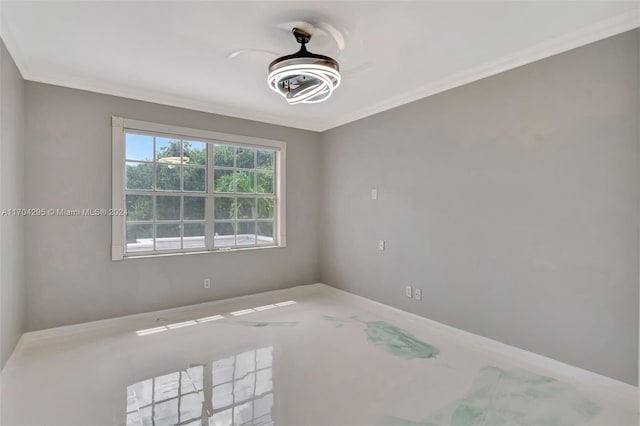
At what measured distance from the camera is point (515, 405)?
220cm

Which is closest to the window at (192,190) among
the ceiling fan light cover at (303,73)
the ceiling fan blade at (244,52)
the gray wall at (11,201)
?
the gray wall at (11,201)

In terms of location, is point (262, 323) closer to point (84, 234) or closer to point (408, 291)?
point (408, 291)

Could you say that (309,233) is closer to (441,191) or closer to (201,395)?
(441,191)

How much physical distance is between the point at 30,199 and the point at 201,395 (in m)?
2.60

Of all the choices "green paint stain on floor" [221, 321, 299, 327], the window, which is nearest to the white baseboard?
"green paint stain on floor" [221, 321, 299, 327]

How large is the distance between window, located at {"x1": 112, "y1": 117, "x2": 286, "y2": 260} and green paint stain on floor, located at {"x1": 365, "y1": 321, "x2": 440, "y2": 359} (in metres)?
1.94

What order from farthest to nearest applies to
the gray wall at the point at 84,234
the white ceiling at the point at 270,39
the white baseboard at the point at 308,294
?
the gray wall at the point at 84,234 < the white baseboard at the point at 308,294 < the white ceiling at the point at 270,39

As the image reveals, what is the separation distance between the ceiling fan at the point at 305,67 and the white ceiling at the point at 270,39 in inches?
2.9

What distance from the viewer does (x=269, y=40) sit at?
8.56 ft

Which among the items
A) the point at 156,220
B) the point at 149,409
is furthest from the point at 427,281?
Result: the point at 156,220

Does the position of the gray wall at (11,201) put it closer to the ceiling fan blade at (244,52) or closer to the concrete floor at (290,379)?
the concrete floor at (290,379)

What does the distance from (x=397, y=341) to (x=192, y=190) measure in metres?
3.02

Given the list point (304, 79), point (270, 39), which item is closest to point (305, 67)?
point (304, 79)

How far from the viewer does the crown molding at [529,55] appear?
231 cm
